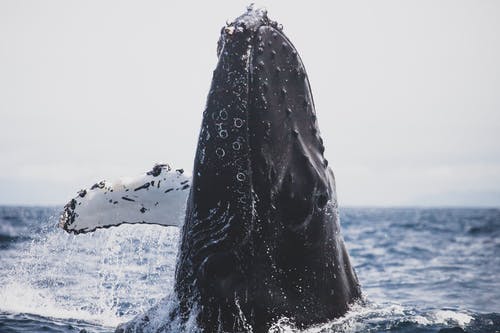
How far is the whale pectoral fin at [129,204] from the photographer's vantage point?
212 inches

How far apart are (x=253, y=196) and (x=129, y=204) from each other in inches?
73.0

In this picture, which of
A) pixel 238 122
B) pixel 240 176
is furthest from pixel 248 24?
pixel 240 176

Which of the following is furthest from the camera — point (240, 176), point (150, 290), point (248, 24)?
point (150, 290)

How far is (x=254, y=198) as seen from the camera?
408 cm

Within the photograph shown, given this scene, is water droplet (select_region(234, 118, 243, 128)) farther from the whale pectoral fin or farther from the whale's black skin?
the whale pectoral fin

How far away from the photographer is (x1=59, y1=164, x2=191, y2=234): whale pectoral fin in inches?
212

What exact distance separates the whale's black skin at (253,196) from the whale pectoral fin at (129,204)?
3.62ft

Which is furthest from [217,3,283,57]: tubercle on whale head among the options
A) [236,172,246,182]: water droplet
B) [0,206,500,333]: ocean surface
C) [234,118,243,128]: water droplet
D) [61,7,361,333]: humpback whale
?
[0,206,500,333]: ocean surface

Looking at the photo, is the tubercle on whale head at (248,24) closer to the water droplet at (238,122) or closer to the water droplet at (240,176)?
the water droplet at (238,122)

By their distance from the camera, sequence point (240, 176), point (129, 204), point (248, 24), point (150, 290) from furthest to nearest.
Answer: point (150, 290)
point (129, 204)
point (248, 24)
point (240, 176)

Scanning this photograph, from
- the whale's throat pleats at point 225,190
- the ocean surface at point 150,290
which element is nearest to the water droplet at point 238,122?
the whale's throat pleats at point 225,190

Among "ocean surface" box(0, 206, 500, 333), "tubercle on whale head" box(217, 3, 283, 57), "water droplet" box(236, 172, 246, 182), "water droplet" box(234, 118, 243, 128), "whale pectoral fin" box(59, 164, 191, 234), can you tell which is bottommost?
"ocean surface" box(0, 206, 500, 333)

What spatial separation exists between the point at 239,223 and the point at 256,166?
419 millimetres

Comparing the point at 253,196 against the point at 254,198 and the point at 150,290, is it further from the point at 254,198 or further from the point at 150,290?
the point at 150,290
